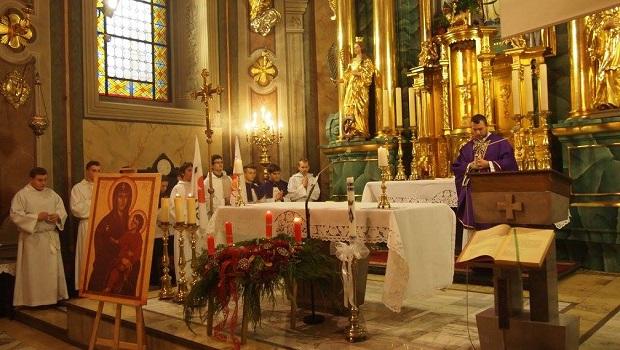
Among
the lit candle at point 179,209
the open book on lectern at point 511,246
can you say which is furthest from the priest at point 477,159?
the lit candle at point 179,209

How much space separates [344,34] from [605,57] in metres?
4.46

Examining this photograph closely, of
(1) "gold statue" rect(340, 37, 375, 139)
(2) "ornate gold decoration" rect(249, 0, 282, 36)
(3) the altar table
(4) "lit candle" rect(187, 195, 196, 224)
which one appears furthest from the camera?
(2) "ornate gold decoration" rect(249, 0, 282, 36)

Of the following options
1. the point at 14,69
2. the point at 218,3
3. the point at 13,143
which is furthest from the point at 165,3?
the point at 13,143

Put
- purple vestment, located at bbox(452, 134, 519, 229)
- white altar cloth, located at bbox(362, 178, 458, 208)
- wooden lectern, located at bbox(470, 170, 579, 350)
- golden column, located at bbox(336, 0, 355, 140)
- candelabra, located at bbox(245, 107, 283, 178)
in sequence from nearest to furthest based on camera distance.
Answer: wooden lectern, located at bbox(470, 170, 579, 350), purple vestment, located at bbox(452, 134, 519, 229), white altar cloth, located at bbox(362, 178, 458, 208), golden column, located at bbox(336, 0, 355, 140), candelabra, located at bbox(245, 107, 283, 178)

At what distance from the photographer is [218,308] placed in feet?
13.7

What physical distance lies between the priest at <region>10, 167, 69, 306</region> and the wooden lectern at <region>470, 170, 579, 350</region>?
18.9 feet

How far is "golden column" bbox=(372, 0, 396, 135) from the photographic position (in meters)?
9.36

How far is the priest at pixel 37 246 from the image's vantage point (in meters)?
6.95

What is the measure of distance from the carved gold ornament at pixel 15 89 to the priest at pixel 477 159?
243 inches

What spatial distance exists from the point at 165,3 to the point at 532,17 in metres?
10.9

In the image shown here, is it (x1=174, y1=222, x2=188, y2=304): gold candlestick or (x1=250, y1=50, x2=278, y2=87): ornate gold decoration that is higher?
(x1=250, y1=50, x2=278, y2=87): ornate gold decoration

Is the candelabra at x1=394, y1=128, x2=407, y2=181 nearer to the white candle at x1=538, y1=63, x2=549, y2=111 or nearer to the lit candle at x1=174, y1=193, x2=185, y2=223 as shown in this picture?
the white candle at x1=538, y1=63, x2=549, y2=111

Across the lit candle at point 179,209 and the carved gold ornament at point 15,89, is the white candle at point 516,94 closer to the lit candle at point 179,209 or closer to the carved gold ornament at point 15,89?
the lit candle at point 179,209

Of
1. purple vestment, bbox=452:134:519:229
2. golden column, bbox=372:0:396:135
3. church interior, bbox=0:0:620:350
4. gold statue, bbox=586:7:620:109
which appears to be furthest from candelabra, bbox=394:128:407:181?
gold statue, bbox=586:7:620:109
